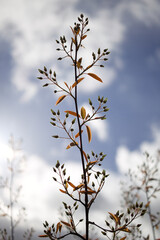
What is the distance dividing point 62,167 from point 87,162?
10.5 inches

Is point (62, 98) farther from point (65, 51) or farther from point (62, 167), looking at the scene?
point (62, 167)

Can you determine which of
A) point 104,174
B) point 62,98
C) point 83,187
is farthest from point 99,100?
point 83,187

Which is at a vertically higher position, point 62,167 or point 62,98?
point 62,98

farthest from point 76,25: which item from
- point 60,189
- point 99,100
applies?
point 60,189

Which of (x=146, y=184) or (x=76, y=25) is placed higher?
(x=76, y=25)

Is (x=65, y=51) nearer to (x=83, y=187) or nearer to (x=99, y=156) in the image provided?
(x=99, y=156)

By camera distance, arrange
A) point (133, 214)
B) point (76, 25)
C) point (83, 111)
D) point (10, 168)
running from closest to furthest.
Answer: point (133, 214) → point (83, 111) → point (76, 25) → point (10, 168)

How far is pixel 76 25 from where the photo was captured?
7.46 feet

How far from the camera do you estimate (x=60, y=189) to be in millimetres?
2016

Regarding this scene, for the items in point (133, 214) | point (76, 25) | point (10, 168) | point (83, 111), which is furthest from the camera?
point (10, 168)

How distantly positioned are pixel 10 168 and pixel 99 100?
5.74m

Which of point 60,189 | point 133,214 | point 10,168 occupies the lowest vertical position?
point 133,214

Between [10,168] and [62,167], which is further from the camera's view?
[10,168]

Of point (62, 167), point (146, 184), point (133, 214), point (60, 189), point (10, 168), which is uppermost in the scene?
point (10, 168)
